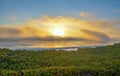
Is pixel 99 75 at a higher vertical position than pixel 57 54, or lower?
lower

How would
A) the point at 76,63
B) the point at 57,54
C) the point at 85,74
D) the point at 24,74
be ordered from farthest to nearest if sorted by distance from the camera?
the point at 57,54 → the point at 76,63 → the point at 85,74 → the point at 24,74

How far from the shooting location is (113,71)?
79.6 ft

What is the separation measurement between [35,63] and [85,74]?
4445mm

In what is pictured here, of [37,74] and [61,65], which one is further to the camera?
[61,65]

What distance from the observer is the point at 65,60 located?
26.3 m

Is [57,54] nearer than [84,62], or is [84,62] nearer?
[84,62]

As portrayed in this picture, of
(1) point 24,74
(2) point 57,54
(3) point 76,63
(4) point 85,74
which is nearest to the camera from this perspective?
(1) point 24,74

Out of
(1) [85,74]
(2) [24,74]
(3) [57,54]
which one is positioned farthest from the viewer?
(3) [57,54]

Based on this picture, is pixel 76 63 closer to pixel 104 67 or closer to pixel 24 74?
pixel 104 67

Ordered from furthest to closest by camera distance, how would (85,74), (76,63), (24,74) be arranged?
1. (76,63)
2. (85,74)
3. (24,74)

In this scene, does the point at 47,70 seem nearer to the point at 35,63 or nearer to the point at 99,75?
the point at 35,63

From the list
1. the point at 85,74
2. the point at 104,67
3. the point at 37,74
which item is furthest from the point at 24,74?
the point at 104,67

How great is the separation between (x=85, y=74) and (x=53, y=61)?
344cm

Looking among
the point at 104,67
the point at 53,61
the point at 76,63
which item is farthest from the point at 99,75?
the point at 53,61
